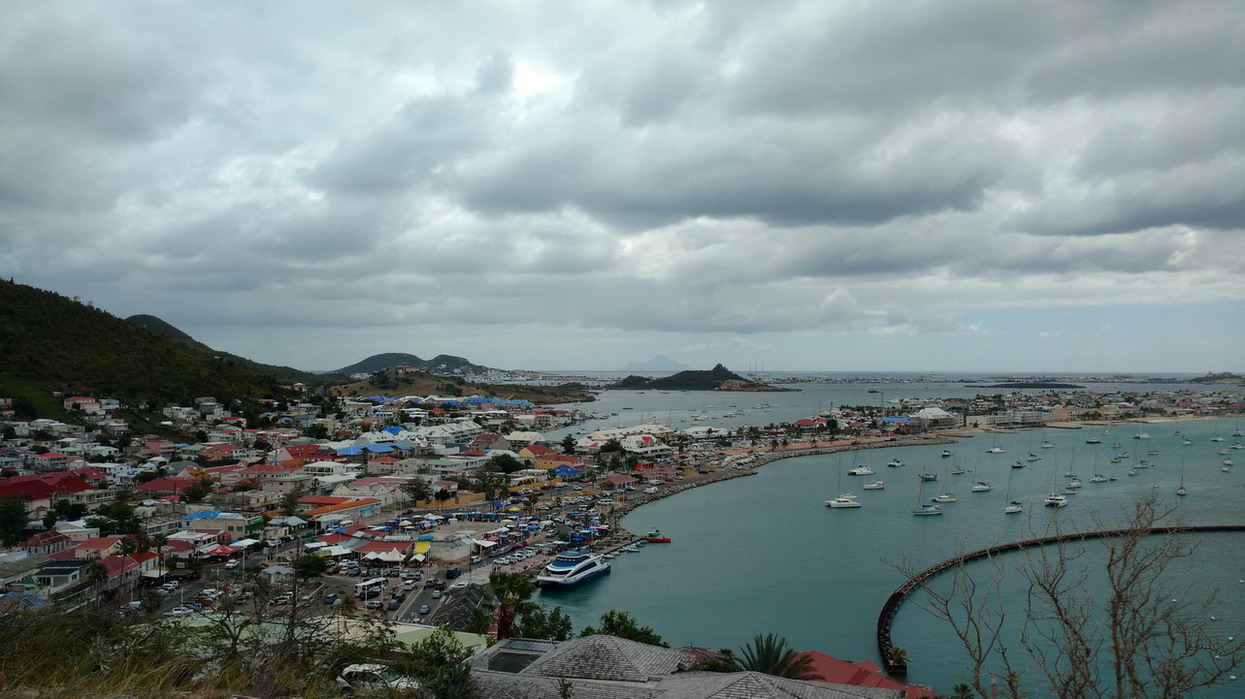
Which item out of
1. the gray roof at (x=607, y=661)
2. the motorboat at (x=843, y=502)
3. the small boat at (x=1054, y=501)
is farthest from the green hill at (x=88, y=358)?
the small boat at (x=1054, y=501)

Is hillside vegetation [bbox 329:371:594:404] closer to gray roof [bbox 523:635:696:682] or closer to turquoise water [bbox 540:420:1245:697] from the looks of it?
turquoise water [bbox 540:420:1245:697]

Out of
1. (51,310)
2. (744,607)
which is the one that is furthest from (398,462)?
(51,310)

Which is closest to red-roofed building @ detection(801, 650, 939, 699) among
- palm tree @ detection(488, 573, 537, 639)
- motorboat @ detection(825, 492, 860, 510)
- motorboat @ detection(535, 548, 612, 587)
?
palm tree @ detection(488, 573, 537, 639)

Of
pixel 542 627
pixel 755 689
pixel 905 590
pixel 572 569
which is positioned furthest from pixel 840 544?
pixel 755 689

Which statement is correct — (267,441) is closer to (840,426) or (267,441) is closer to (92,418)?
(92,418)

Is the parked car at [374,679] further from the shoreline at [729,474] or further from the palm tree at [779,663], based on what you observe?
the shoreline at [729,474]
